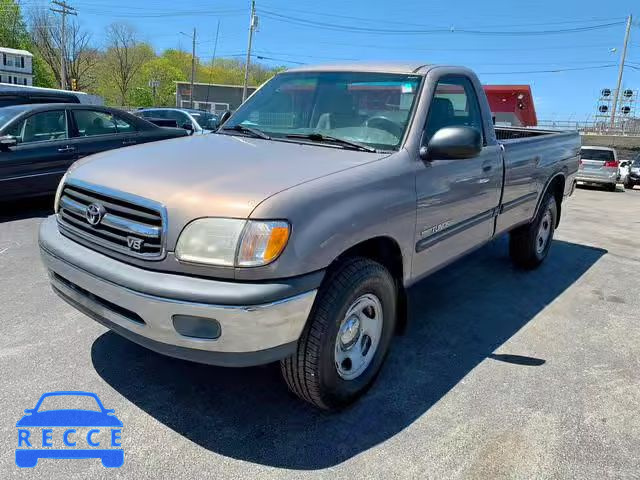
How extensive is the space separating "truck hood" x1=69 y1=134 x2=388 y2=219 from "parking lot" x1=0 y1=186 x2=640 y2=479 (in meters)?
1.14

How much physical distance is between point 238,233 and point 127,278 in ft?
1.91

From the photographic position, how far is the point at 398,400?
301cm

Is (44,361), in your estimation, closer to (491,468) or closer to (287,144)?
(287,144)

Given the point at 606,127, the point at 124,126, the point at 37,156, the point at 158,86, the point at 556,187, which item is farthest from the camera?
the point at 158,86

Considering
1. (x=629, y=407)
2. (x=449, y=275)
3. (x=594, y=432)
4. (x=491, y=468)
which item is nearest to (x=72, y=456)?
(x=491, y=468)

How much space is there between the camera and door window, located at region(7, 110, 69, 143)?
7020 millimetres

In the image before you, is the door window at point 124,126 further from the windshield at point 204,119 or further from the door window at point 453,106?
the windshield at point 204,119

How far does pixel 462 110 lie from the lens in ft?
13.3

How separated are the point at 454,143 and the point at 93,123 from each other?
254 inches

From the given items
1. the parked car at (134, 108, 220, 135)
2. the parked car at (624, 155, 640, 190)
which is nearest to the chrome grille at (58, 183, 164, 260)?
the parked car at (134, 108, 220, 135)

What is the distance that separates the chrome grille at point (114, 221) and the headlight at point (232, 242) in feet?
0.52

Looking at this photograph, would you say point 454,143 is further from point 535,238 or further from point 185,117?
point 185,117

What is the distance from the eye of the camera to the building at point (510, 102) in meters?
16.5

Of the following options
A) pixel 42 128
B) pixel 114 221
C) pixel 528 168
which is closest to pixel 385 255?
pixel 114 221
